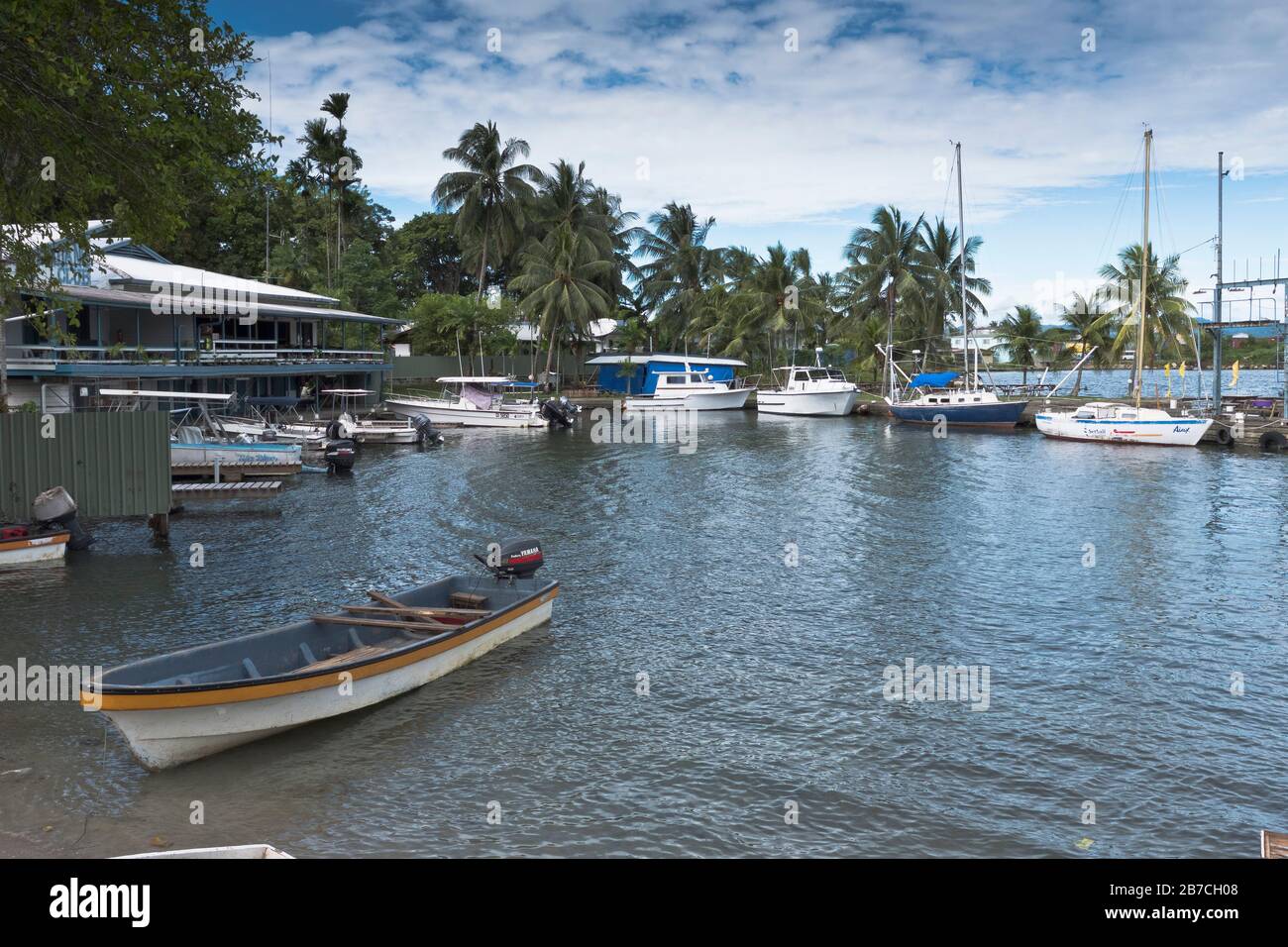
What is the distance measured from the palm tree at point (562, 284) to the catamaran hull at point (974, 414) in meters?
22.3

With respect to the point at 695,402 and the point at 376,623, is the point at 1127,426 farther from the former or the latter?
the point at 376,623

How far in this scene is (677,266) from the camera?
83438 millimetres

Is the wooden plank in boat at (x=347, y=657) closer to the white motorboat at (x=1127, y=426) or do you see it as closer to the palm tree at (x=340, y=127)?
the white motorboat at (x=1127, y=426)

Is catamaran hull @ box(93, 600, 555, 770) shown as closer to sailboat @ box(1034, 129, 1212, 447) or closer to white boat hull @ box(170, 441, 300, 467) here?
white boat hull @ box(170, 441, 300, 467)

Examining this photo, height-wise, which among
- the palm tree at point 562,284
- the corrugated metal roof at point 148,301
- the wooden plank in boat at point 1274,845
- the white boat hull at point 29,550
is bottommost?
the wooden plank in boat at point 1274,845

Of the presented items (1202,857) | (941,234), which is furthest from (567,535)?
(941,234)

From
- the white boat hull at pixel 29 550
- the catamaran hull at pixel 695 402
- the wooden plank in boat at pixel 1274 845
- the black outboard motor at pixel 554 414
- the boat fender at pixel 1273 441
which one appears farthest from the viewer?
the catamaran hull at pixel 695 402

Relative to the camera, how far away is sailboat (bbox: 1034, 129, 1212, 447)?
1729 inches

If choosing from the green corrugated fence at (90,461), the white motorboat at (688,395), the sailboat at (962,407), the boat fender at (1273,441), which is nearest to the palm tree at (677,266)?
the white motorboat at (688,395)

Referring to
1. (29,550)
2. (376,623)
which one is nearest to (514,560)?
(376,623)

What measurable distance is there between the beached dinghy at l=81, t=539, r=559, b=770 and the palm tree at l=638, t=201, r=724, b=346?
68.1 metres

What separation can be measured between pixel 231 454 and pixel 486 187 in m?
46.1

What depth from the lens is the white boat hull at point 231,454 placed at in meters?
30.4
